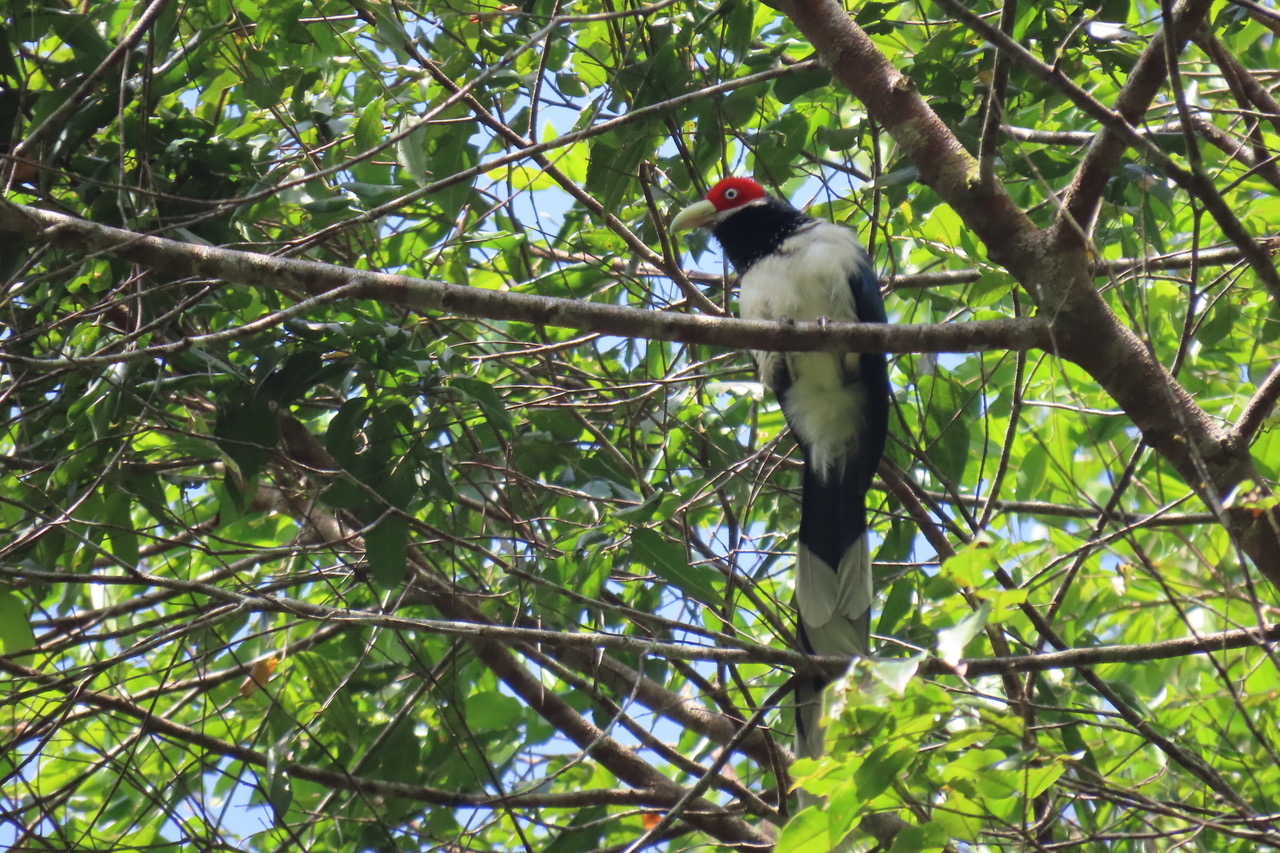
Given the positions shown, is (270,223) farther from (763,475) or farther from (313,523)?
(763,475)

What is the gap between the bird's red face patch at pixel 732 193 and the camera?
483 cm

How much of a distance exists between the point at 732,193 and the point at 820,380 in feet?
2.99

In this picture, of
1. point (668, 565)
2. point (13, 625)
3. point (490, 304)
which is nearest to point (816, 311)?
point (668, 565)

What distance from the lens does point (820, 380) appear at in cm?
461

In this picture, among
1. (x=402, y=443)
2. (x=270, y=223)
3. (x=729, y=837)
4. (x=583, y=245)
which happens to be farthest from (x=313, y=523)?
(x=729, y=837)

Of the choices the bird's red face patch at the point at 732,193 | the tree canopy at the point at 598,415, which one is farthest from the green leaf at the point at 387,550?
the bird's red face patch at the point at 732,193

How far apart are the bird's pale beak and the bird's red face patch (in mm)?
73

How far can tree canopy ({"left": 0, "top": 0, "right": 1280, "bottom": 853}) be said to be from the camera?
2.87 metres

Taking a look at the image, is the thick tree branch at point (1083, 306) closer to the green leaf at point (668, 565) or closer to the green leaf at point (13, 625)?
the green leaf at point (668, 565)

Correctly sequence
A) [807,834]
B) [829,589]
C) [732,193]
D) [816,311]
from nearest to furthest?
[807,834]
[829,589]
[816,311]
[732,193]

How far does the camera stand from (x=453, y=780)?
410 cm

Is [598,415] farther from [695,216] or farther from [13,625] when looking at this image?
[13,625]

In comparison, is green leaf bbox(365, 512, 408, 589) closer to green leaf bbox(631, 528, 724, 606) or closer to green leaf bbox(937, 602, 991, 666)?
green leaf bbox(631, 528, 724, 606)

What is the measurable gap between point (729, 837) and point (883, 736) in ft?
6.02
